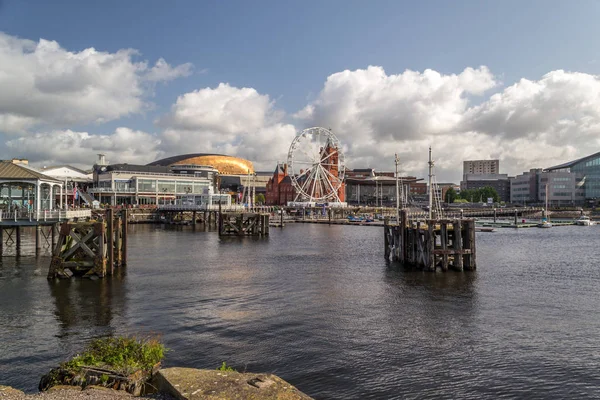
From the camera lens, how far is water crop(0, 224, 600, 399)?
16172 millimetres

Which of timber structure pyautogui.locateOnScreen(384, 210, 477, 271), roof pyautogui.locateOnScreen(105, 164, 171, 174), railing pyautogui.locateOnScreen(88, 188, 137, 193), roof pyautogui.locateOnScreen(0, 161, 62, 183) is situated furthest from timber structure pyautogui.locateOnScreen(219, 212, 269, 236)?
roof pyautogui.locateOnScreen(105, 164, 171, 174)

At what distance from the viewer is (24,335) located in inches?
782

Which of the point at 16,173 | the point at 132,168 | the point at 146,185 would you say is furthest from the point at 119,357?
the point at 132,168

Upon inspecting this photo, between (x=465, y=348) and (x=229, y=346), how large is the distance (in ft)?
30.3

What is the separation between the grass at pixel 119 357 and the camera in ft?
43.3

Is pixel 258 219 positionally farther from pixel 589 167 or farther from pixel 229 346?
pixel 589 167

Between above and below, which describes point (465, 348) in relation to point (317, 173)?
below

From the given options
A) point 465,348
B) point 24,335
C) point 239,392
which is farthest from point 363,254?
point 239,392

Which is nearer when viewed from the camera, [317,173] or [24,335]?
[24,335]

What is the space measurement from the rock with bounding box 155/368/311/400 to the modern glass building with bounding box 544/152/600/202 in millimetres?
203564

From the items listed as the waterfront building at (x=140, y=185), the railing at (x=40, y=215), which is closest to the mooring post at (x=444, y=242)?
the railing at (x=40, y=215)

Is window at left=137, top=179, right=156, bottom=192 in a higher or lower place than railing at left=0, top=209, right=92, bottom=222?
higher

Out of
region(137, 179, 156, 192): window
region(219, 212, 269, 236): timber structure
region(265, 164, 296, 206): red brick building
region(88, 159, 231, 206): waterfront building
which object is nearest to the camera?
region(219, 212, 269, 236): timber structure

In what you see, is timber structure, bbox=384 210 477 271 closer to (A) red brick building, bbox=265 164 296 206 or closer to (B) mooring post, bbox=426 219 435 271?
(B) mooring post, bbox=426 219 435 271
